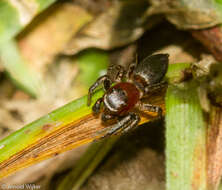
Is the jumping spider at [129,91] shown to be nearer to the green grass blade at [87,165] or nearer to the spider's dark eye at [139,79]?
the spider's dark eye at [139,79]

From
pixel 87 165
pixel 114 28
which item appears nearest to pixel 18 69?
pixel 114 28

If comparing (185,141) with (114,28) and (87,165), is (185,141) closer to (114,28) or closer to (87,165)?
(87,165)

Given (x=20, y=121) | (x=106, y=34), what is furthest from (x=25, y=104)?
(x=106, y=34)

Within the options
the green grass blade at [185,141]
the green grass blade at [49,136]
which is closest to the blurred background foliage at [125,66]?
the green grass blade at [185,141]

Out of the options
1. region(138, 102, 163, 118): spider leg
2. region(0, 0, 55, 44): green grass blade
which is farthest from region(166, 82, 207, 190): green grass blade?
region(0, 0, 55, 44): green grass blade

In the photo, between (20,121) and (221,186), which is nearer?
(221,186)

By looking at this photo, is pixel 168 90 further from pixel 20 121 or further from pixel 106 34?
pixel 20 121
